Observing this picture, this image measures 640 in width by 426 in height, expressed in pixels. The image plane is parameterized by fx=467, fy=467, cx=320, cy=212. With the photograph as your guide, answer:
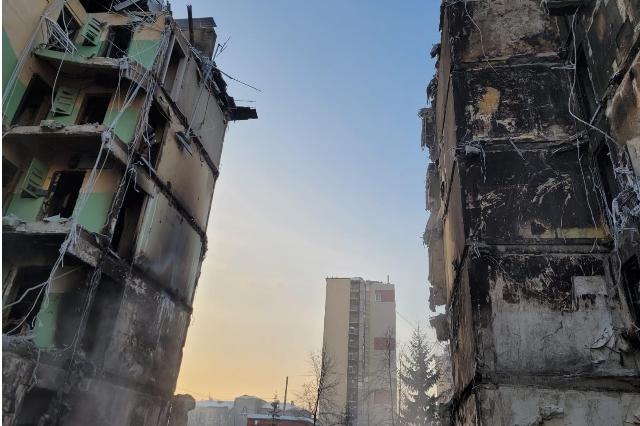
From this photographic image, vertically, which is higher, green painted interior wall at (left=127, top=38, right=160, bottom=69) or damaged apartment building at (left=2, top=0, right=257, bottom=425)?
green painted interior wall at (left=127, top=38, right=160, bottom=69)

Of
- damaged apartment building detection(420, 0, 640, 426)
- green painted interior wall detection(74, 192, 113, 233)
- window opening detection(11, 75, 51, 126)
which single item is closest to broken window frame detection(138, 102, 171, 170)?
green painted interior wall detection(74, 192, 113, 233)

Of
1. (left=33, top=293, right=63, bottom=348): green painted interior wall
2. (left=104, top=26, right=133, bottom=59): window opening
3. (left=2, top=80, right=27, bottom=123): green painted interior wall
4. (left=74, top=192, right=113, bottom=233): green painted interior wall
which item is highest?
(left=104, top=26, right=133, bottom=59): window opening

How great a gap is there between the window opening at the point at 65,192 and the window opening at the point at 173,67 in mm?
4244

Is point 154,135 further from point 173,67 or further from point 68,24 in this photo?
point 68,24

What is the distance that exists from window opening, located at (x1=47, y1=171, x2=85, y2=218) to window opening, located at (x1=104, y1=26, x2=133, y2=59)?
4.54 m

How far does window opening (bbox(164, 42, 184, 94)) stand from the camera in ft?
52.0

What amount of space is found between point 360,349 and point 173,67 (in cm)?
3959

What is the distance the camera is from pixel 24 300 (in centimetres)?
1216

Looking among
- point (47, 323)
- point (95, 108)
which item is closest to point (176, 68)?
point (95, 108)

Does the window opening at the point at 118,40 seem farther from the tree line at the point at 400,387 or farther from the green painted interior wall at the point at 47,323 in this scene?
the tree line at the point at 400,387

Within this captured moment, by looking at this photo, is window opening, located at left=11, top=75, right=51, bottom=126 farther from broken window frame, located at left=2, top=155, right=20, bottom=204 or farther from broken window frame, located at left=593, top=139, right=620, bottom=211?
broken window frame, located at left=593, top=139, right=620, bottom=211

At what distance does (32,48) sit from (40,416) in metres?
9.95

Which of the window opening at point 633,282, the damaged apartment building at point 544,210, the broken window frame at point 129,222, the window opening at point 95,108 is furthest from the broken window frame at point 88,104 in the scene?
the window opening at point 633,282

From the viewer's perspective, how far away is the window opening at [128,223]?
44.2 ft
